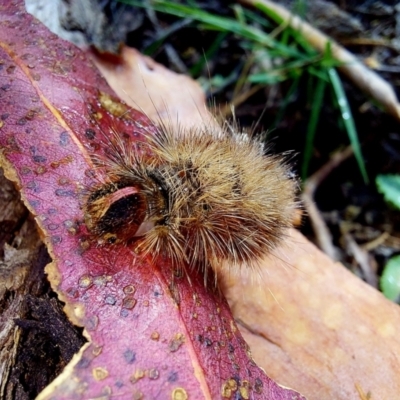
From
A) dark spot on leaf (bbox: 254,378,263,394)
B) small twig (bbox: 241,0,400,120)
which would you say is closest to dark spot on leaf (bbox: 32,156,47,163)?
dark spot on leaf (bbox: 254,378,263,394)

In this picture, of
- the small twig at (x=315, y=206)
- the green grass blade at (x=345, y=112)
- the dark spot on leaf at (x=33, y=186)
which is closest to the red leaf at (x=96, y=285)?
the dark spot on leaf at (x=33, y=186)

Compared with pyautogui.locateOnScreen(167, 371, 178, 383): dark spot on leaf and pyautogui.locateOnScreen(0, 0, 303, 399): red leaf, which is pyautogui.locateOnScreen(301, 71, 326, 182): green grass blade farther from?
pyautogui.locateOnScreen(167, 371, 178, 383): dark spot on leaf

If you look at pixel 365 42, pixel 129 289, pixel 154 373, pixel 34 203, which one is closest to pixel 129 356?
pixel 154 373

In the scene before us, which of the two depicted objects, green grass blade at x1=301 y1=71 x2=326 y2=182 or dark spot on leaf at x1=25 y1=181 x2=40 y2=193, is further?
green grass blade at x1=301 y1=71 x2=326 y2=182

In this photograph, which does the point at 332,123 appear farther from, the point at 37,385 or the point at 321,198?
the point at 37,385

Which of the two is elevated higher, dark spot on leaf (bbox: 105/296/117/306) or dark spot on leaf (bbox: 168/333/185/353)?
dark spot on leaf (bbox: 168/333/185/353)

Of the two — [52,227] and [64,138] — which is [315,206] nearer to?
[64,138]
